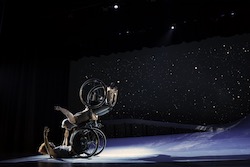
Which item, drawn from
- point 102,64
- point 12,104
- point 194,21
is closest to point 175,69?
point 194,21

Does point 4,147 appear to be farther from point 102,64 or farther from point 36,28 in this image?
point 102,64

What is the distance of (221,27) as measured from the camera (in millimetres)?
5590

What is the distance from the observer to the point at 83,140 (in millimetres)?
3654

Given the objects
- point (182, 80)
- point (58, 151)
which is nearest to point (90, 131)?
point (58, 151)

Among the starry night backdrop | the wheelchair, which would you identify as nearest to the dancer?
the wheelchair

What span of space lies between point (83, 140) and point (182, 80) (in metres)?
3.43

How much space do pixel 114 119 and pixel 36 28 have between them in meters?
2.95

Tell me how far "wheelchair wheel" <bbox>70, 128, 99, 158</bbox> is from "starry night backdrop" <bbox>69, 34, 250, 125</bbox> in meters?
2.93

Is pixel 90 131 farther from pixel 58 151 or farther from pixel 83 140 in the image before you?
pixel 58 151

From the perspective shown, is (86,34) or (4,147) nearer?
(4,147)

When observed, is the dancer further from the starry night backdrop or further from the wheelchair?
the starry night backdrop

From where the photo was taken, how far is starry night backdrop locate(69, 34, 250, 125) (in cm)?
588

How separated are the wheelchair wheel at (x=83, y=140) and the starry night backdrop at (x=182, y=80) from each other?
115 inches

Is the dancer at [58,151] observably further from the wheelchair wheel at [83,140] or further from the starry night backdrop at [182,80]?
the starry night backdrop at [182,80]
